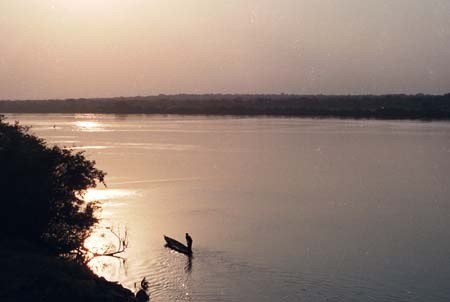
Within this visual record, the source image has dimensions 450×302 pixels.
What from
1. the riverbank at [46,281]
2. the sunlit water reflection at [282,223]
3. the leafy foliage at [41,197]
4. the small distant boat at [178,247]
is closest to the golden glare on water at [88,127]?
the sunlit water reflection at [282,223]

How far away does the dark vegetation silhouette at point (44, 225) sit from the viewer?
15.5 metres

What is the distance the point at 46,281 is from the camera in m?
15.5

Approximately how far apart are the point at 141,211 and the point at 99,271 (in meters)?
11.4

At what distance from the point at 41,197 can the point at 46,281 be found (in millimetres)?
5085

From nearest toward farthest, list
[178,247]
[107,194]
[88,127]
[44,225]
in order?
[44,225], [178,247], [107,194], [88,127]

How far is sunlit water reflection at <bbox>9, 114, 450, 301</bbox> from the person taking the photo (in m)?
21.2

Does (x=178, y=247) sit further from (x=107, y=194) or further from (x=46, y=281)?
(x=107, y=194)

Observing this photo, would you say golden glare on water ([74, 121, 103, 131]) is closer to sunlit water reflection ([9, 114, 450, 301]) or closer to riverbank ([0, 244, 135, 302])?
sunlit water reflection ([9, 114, 450, 301])

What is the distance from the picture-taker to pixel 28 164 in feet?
66.7

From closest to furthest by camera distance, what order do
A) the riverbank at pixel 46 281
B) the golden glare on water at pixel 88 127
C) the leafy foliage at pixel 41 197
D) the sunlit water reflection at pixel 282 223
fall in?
the riverbank at pixel 46 281 → the leafy foliage at pixel 41 197 → the sunlit water reflection at pixel 282 223 → the golden glare on water at pixel 88 127

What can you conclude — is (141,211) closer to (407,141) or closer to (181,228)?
(181,228)

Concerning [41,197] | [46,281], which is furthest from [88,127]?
[46,281]

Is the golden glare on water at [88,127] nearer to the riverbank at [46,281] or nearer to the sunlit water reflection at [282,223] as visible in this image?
the sunlit water reflection at [282,223]

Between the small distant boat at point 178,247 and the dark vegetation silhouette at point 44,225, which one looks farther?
the small distant boat at point 178,247
